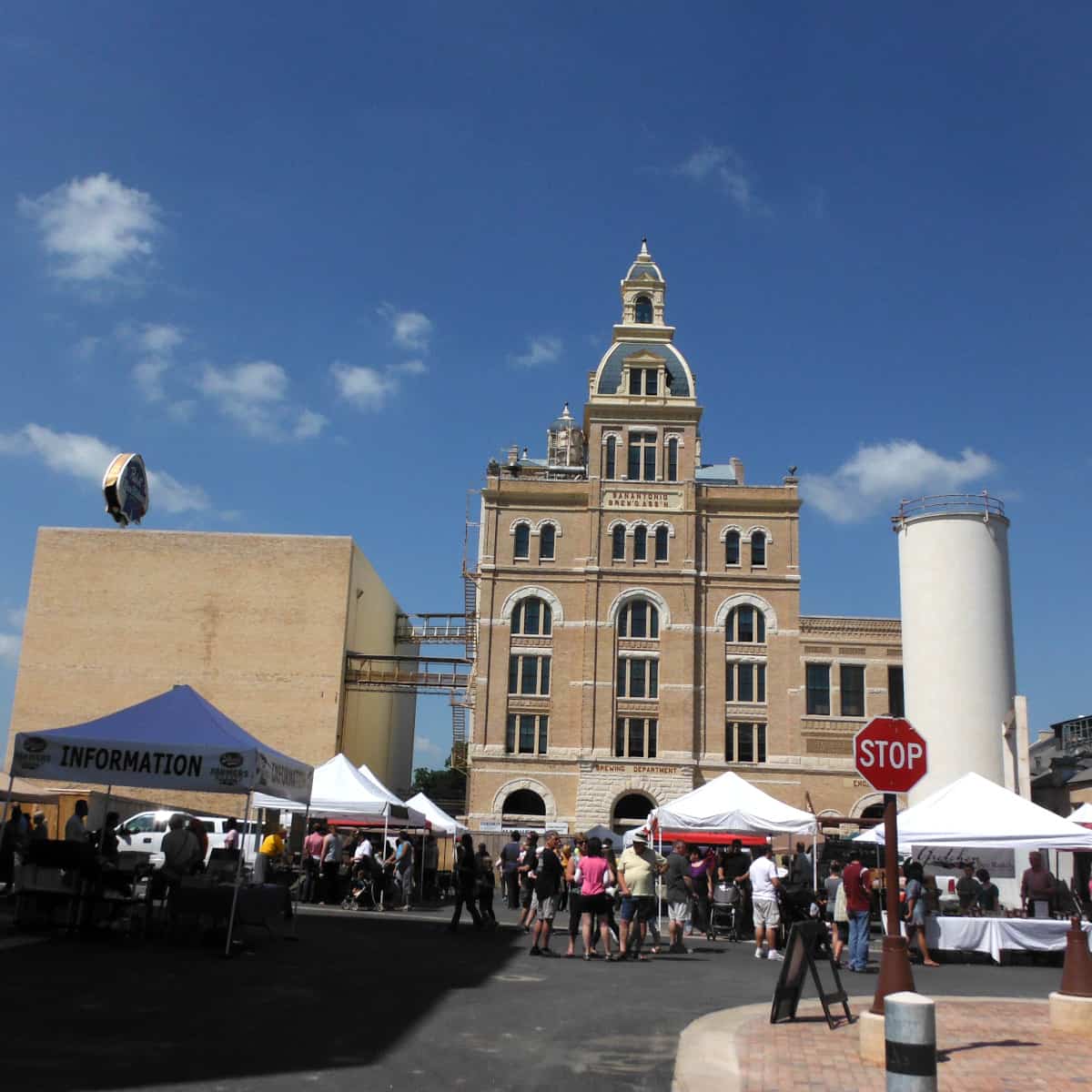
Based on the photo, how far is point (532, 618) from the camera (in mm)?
46062

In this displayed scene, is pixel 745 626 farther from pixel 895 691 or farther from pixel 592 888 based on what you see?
pixel 592 888

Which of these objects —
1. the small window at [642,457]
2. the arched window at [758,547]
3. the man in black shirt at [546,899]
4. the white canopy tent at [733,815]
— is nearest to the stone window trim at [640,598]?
the arched window at [758,547]

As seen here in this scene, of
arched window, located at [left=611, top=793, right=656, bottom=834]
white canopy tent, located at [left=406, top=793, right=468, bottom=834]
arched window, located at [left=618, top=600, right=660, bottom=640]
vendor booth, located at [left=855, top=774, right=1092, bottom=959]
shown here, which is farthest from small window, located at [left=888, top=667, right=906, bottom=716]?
vendor booth, located at [left=855, top=774, right=1092, bottom=959]

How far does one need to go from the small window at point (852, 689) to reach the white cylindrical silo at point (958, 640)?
5610mm

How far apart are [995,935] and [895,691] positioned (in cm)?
2746

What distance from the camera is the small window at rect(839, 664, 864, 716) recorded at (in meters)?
45.3

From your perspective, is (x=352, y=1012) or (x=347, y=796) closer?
(x=352, y=1012)

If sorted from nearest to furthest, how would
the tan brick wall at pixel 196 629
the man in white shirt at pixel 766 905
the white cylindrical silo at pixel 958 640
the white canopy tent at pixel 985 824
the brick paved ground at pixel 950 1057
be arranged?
1. the brick paved ground at pixel 950 1057
2. the man in white shirt at pixel 766 905
3. the white canopy tent at pixel 985 824
4. the white cylindrical silo at pixel 958 640
5. the tan brick wall at pixel 196 629

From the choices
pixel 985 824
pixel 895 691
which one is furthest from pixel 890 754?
pixel 895 691

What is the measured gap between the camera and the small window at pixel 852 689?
4534cm

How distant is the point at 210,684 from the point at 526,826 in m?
14.4

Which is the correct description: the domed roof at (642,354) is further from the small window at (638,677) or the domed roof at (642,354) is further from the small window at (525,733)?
the small window at (525,733)

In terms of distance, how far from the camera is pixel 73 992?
1066 centimetres

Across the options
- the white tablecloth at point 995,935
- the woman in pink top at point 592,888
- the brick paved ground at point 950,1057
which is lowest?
the brick paved ground at point 950,1057
